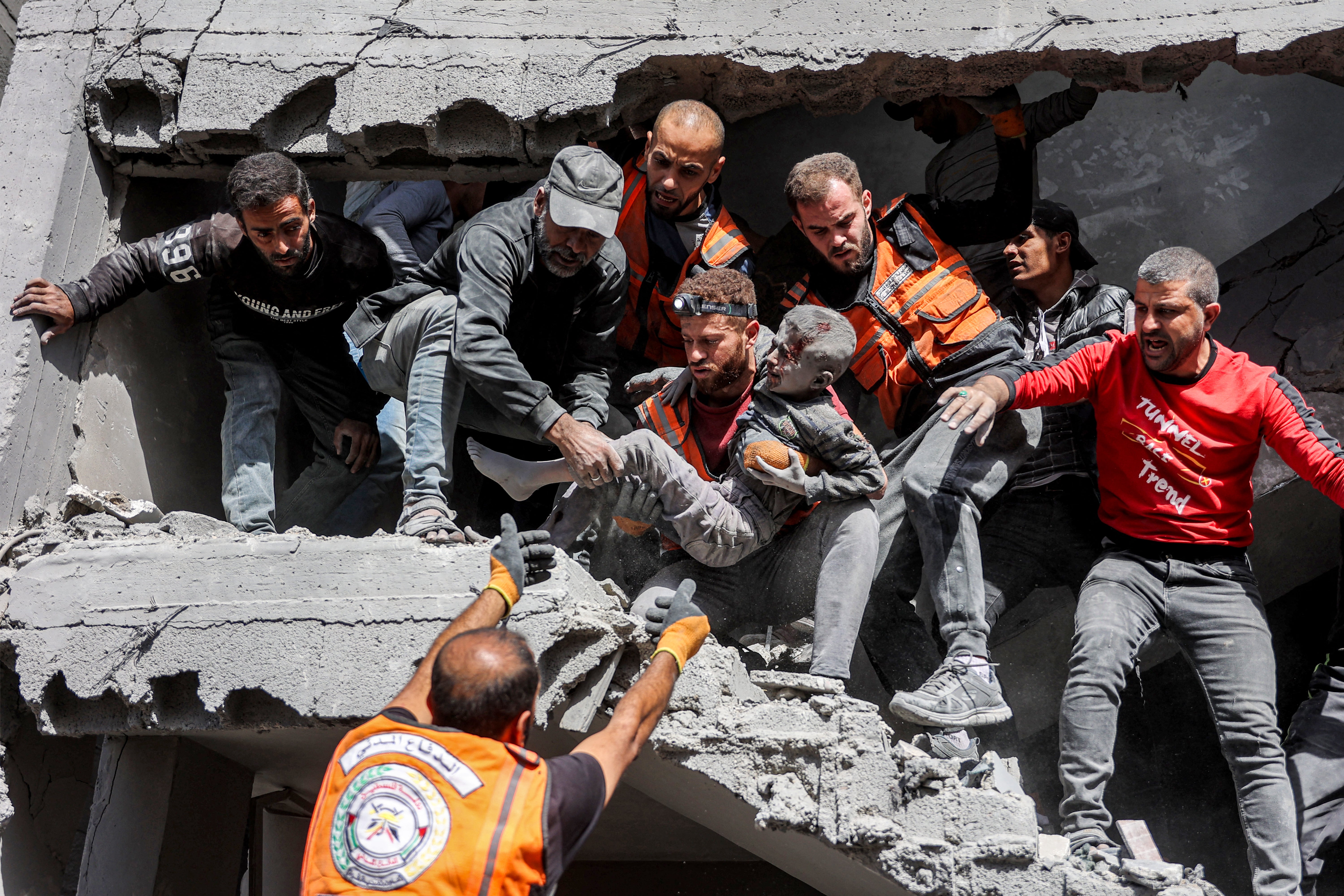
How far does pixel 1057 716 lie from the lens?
6152mm

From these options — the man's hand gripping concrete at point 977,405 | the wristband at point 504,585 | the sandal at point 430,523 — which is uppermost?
the man's hand gripping concrete at point 977,405

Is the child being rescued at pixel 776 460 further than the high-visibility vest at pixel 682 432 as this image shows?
No

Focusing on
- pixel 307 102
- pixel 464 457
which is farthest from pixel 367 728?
pixel 307 102

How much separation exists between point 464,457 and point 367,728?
9.35ft

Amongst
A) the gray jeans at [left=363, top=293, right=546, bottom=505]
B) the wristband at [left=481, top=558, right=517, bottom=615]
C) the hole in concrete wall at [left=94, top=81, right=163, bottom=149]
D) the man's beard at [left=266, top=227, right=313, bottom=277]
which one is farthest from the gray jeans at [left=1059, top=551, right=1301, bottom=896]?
the hole in concrete wall at [left=94, top=81, right=163, bottom=149]

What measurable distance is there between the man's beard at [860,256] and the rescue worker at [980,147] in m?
0.50

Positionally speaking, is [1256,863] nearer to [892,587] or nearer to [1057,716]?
[892,587]

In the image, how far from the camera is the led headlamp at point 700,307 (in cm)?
453

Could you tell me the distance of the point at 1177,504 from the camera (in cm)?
450

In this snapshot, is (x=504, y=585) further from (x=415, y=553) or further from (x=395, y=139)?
(x=395, y=139)

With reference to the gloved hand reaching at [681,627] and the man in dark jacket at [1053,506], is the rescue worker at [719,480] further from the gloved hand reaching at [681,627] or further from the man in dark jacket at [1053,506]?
the man in dark jacket at [1053,506]

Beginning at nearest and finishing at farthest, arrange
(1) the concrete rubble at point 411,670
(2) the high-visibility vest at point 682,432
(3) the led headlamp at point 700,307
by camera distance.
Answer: (1) the concrete rubble at point 411,670 < (3) the led headlamp at point 700,307 < (2) the high-visibility vest at point 682,432

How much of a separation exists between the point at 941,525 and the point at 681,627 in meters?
1.30

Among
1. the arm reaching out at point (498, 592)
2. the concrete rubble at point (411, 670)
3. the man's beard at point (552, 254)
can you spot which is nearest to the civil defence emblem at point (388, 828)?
the arm reaching out at point (498, 592)
